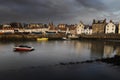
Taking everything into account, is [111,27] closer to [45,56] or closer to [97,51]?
[97,51]

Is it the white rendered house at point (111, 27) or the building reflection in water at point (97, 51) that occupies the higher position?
the white rendered house at point (111, 27)

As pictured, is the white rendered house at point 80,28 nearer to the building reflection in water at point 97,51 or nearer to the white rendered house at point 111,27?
the white rendered house at point 111,27

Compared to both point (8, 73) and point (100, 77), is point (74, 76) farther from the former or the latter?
point (8, 73)

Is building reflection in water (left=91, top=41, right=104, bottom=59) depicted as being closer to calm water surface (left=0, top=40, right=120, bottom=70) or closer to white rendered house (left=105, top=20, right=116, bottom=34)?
calm water surface (left=0, top=40, right=120, bottom=70)

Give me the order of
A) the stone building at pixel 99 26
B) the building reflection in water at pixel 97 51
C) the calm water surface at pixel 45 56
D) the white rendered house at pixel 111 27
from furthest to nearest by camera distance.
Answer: the stone building at pixel 99 26 → the white rendered house at pixel 111 27 → the building reflection in water at pixel 97 51 → the calm water surface at pixel 45 56

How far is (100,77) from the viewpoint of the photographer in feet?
82.2

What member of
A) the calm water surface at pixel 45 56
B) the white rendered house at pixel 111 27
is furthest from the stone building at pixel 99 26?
the calm water surface at pixel 45 56

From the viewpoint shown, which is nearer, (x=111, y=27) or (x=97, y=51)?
(x=97, y=51)

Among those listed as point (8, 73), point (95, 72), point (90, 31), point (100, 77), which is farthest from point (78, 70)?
point (90, 31)

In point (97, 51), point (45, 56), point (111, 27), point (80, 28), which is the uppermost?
point (111, 27)

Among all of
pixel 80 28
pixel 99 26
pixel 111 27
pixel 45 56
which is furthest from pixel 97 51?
pixel 80 28

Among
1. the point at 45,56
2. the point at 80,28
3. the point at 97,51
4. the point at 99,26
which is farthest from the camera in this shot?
the point at 80,28

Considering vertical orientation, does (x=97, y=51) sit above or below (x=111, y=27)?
below

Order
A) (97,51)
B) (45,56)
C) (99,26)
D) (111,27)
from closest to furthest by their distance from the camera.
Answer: (45,56), (97,51), (111,27), (99,26)
